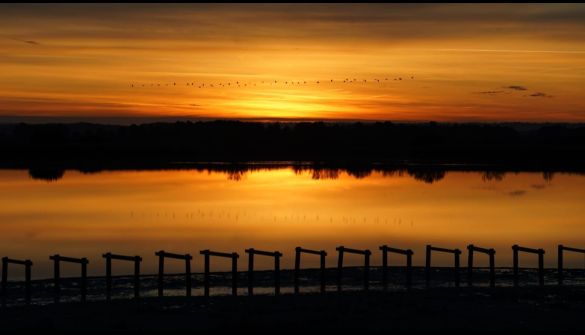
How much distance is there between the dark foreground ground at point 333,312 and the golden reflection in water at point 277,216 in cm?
1057

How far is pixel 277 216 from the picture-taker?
186ft

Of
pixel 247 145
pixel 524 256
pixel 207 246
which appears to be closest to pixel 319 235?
pixel 207 246

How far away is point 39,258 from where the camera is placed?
38625 mm

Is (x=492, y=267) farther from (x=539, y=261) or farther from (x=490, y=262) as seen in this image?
(x=539, y=261)

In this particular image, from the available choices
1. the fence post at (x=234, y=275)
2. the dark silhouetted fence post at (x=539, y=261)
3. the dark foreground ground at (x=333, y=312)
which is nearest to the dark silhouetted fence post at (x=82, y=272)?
the dark foreground ground at (x=333, y=312)

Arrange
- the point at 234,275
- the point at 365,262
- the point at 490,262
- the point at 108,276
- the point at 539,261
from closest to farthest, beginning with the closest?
the point at 108,276 → the point at 234,275 → the point at 365,262 → the point at 490,262 → the point at 539,261

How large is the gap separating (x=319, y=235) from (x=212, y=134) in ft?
453

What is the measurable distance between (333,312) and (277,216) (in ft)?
112

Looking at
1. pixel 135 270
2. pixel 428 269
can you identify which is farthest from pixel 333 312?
pixel 428 269

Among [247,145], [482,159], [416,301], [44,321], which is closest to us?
[44,321]

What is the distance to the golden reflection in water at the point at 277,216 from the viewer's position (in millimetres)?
42656

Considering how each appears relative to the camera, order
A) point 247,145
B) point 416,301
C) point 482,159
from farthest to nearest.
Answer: point 247,145 → point 482,159 → point 416,301

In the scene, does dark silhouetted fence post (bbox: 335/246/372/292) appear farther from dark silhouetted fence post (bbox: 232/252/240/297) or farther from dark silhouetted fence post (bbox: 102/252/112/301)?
dark silhouetted fence post (bbox: 102/252/112/301)

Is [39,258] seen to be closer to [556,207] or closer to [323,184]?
[556,207]
